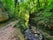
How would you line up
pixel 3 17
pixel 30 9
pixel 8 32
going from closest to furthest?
pixel 8 32 < pixel 3 17 < pixel 30 9

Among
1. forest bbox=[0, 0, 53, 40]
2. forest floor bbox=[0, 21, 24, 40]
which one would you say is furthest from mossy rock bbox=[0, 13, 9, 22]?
forest floor bbox=[0, 21, 24, 40]

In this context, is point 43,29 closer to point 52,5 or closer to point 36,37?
point 36,37

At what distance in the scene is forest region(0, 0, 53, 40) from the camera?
3043 mm

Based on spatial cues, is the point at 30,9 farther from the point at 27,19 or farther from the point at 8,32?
the point at 8,32

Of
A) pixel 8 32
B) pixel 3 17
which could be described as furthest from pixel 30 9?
pixel 8 32

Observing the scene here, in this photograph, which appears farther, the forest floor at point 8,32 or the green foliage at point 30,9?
the green foliage at point 30,9

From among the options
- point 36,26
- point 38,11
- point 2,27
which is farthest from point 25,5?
point 2,27

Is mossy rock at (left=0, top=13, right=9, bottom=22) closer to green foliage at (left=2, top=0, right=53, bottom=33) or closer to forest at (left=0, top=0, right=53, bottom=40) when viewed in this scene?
forest at (left=0, top=0, right=53, bottom=40)

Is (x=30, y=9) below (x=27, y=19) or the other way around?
the other way around

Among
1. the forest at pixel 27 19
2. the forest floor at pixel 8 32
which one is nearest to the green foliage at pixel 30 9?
the forest at pixel 27 19

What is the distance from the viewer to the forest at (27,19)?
3043 millimetres

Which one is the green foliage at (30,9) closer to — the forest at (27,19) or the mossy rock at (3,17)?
the forest at (27,19)

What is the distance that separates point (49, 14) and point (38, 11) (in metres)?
0.42

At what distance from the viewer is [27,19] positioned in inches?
136
